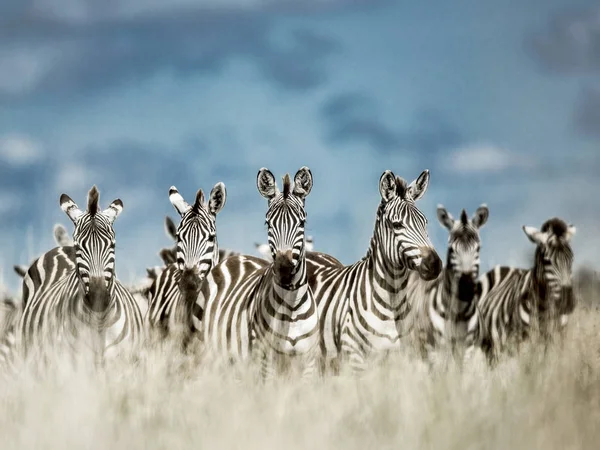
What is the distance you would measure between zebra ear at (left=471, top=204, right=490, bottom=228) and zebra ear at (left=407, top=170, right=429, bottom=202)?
54.7 inches

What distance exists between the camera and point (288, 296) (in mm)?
9953

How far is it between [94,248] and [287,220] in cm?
228

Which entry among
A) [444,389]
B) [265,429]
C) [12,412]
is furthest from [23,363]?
[444,389]

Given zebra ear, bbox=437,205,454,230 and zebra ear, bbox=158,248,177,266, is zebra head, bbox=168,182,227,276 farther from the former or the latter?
zebra ear, bbox=158,248,177,266

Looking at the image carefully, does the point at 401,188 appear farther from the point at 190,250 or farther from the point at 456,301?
the point at 190,250

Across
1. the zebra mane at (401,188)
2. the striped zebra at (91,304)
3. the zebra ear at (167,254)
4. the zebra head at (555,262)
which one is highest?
the zebra ear at (167,254)

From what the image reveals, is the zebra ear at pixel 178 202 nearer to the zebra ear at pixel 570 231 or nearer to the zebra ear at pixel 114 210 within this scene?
the zebra ear at pixel 114 210

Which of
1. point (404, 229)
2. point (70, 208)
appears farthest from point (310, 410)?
point (70, 208)

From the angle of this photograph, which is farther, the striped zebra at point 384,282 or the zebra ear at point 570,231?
the zebra ear at point 570,231

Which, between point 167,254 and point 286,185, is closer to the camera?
point 286,185

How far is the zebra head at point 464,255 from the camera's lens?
37.9 ft

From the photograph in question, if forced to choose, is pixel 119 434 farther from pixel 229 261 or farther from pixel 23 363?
pixel 229 261

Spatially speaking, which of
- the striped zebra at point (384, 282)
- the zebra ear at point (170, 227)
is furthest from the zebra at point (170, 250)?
the striped zebra at point (384, 282)

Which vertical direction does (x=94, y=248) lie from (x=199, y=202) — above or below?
below
